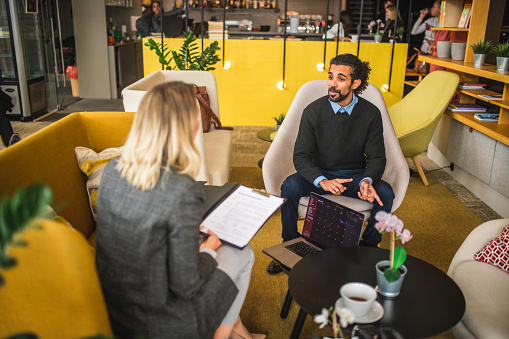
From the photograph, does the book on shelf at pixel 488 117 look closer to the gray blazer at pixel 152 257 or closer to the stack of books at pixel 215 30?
the stack of books at pixel 215 30

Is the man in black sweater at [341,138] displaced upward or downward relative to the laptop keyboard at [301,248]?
upward

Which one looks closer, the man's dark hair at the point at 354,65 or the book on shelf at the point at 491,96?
the man's dark hair at the point at 354,65

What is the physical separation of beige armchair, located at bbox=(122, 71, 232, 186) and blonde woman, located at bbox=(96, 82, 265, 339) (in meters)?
1.21

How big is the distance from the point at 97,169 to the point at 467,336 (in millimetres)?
1782

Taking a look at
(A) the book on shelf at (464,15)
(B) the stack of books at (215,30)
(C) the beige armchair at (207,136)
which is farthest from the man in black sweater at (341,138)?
(B) the stack of books at (215,30)

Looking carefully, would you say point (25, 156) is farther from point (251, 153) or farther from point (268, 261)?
point (251, 153)

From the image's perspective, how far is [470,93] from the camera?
4258 mm

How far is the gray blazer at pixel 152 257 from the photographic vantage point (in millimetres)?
1393

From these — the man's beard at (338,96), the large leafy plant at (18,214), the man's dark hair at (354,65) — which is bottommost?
the man's beard at (338,96)

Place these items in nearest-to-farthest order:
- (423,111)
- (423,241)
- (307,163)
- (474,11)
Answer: (307,163) < (423,241) < (423,111) < (474,11)

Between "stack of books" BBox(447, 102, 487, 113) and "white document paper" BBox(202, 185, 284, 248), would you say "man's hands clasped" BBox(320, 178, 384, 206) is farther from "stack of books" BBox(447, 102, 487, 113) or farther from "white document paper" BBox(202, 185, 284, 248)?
"stack of books" BBox(447, 102, 487, 113)

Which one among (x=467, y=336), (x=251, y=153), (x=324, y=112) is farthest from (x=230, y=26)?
(x=467, y=336)

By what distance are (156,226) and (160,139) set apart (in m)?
0.26

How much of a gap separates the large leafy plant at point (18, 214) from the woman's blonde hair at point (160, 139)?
0.67 metres
